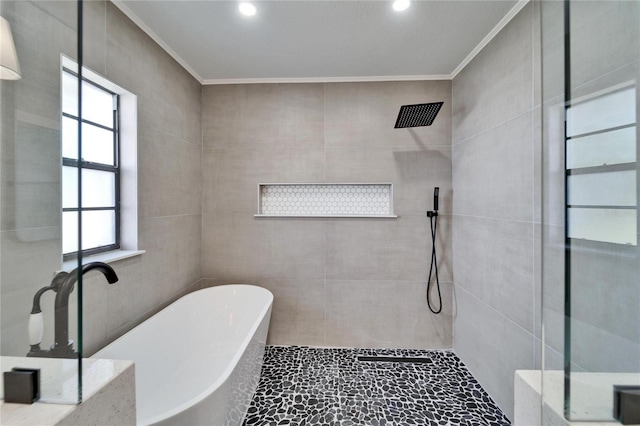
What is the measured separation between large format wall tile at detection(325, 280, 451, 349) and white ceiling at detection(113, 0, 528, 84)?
203 cm

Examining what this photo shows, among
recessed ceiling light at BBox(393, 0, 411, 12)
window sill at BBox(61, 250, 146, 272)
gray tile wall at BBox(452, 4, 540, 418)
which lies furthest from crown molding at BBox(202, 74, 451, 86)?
window sill at BBox(61, 250, 146, 272)

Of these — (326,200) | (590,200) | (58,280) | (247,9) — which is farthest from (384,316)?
(247,9)

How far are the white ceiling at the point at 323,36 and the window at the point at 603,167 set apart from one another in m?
1.33

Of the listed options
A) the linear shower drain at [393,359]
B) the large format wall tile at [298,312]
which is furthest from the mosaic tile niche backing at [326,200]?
the linear shower drain at [393,359]

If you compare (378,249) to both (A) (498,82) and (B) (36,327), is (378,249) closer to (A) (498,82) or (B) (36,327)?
(A) (498,82)

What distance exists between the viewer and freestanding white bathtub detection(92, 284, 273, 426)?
3.85 ft

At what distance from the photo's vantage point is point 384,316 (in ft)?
8.05

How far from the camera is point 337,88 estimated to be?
2461 mm

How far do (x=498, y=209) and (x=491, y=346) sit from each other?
1.02 meters

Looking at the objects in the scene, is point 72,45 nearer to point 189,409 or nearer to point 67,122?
point 67,122

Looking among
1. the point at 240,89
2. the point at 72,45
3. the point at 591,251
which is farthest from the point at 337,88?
the point at 591,251

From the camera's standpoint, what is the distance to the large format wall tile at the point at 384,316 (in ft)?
7.97

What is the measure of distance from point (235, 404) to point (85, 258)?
125 cm

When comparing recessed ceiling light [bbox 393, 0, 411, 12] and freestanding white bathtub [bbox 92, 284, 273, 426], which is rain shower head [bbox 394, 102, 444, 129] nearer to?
recessed ceiling light [bbox 393, 0, 411, 12]
